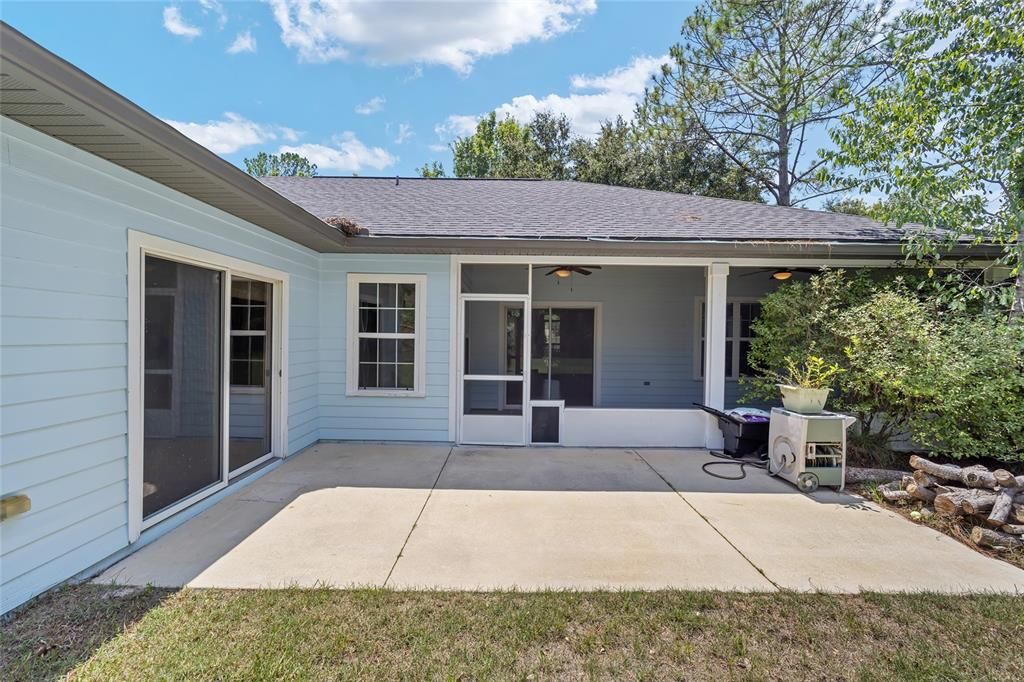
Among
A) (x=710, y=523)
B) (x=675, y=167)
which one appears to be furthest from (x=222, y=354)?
(x=675, y=167)

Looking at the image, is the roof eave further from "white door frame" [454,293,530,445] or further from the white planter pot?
the white planter pot

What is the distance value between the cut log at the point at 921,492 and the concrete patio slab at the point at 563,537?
2.08 meters

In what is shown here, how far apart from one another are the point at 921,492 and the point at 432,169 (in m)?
28.2

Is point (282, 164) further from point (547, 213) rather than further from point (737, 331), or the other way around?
point (737, 331)

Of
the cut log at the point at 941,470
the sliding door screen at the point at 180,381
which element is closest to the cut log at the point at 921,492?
the cut log at the point at 941,470

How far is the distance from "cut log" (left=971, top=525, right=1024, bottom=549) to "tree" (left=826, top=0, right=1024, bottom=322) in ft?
8.93

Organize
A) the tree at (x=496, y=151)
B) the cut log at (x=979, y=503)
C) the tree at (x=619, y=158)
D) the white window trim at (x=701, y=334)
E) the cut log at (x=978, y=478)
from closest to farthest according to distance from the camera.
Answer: the cut log at (x=979, y=503), the cut log at (x=978, y=478), the white window trim at (x=701, y=334), the tree at (x=619, y=158), the tree at (x=496, y=151)

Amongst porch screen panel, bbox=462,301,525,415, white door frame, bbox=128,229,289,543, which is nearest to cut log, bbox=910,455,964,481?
porch screen panel, bbox=462,301,525,415

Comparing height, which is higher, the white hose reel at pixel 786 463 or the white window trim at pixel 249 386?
the white window trim at pixel 249 386

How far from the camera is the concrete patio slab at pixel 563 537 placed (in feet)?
10.1

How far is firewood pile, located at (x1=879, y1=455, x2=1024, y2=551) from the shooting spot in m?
3.63

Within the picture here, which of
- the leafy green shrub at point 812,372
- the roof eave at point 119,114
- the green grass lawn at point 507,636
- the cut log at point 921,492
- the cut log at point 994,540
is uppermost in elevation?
the roof eave at point 119,114

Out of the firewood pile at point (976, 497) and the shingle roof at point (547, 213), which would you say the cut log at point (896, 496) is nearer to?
the firewood pile at point (976, 497)

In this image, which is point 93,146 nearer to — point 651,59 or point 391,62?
point 391,62
